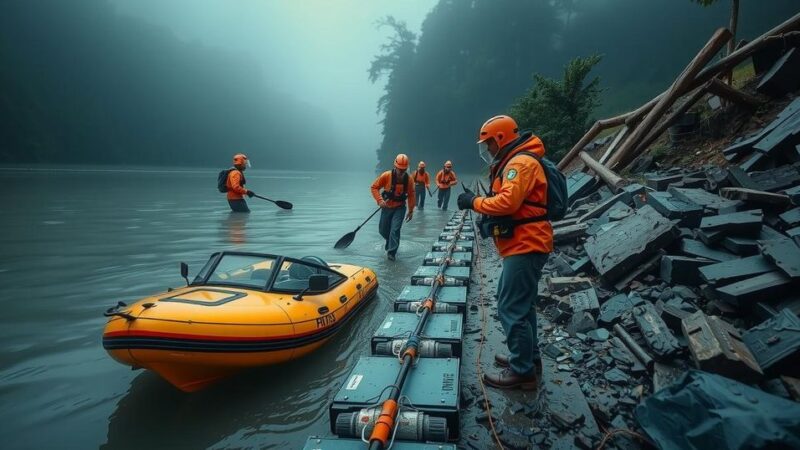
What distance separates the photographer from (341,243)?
10.8 m

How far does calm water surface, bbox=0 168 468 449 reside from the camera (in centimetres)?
352

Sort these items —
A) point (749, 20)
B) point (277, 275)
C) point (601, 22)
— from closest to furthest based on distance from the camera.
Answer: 1. point (277, 275)
2. point (749, 20)
3. point (601, 22)

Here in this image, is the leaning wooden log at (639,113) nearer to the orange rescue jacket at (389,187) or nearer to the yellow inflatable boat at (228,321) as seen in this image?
the orange rescue jacket at (389,187)

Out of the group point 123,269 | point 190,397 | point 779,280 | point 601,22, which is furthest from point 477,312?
point 601,22

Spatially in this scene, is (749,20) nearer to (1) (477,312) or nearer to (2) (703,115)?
(2) (703,115)

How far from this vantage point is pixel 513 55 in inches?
2650

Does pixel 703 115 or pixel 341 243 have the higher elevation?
pixel 703 115

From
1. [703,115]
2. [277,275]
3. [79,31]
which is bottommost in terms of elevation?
[277,275]

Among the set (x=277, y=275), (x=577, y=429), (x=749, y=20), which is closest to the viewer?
(x=577, y=429)

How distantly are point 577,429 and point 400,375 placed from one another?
163 centimetres

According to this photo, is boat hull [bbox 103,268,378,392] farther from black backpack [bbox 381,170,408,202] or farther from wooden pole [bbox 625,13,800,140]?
wooden pole [bbox 625,13,800,140]

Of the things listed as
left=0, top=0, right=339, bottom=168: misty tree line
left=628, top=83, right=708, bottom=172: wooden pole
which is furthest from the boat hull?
left=0, top=0, right=339, bottom=168: misty tree line

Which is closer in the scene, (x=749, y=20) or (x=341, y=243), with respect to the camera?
(x=341, y=243)

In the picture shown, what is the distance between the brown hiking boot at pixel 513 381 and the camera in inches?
149
